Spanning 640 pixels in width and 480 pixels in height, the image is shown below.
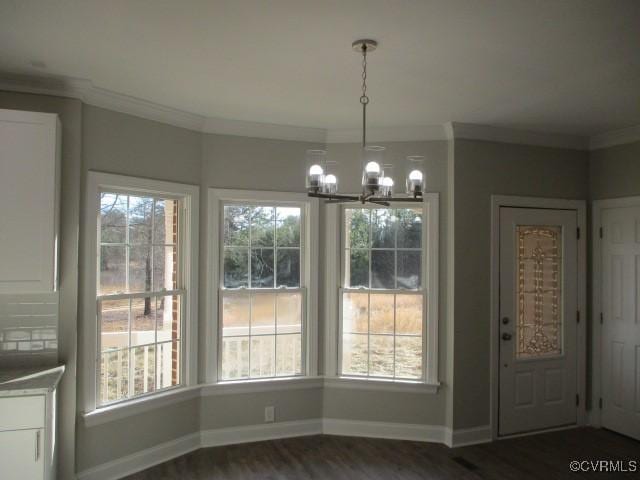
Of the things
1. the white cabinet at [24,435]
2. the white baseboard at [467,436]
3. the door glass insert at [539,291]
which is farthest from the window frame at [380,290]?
the white cabinet at [24,435]

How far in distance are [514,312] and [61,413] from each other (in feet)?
12.2

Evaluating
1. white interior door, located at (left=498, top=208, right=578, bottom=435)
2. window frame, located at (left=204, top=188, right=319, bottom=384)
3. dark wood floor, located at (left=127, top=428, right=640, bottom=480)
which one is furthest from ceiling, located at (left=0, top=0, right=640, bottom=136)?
dark wood floor, located at (left=127, top=428, right=640, bottom=480)

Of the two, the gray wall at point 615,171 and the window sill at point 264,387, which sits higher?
the gray wall at point 615,171

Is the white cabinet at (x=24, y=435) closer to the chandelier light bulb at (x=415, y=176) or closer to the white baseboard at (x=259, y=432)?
the white baseboard at (x=259, y=432)

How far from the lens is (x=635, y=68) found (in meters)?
2.77

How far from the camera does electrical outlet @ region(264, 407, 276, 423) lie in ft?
13.4

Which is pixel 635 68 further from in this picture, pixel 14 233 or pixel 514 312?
pixel 14 233

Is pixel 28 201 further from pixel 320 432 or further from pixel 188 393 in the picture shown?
pixel 320 432

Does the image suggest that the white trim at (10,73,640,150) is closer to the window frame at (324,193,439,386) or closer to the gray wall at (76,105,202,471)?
the gray wall at (76,105,202,471)

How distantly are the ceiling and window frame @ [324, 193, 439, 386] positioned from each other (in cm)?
92

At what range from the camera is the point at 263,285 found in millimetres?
4137

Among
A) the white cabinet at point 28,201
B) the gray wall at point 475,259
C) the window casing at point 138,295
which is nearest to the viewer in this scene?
the white cabinet at point 28,201

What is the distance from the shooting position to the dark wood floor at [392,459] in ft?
11.3

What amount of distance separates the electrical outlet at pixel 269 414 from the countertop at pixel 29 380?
1.78m
